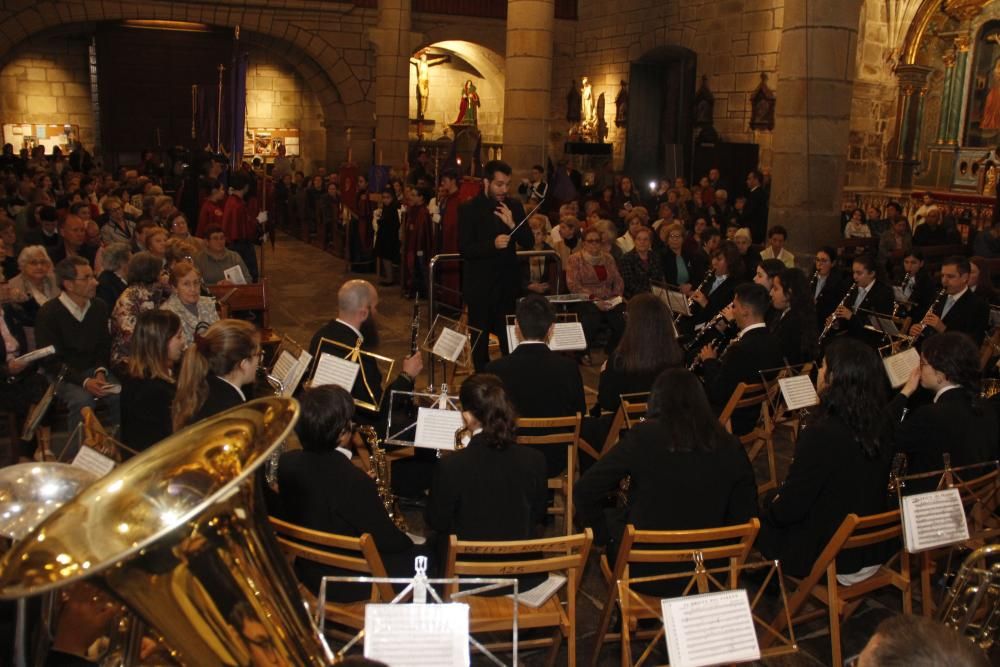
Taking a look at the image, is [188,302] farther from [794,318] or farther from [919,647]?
[919,647]

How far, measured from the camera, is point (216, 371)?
11.7 ft

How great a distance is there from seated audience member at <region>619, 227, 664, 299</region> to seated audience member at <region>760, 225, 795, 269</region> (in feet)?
4.02

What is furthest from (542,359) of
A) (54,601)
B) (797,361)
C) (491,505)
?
(54,601)

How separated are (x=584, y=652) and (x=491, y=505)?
0.77 m

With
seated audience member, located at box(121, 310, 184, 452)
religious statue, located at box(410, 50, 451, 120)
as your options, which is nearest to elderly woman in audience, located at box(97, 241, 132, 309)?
seated audience member, located at box(121, 310, 184, 452)

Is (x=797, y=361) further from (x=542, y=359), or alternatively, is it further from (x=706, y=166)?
(x=706, y=166)

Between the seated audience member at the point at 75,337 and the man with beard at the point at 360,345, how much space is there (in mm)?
1396

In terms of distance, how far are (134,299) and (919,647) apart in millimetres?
4635

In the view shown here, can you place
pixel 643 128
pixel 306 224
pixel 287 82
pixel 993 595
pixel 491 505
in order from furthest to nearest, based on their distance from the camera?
pixel 287 82
pixel 643 128
pixel 306 224
pixel 491 505
pixel 993 595

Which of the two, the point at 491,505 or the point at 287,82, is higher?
the point at 287,82

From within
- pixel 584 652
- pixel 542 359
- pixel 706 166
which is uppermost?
pixel 706 166

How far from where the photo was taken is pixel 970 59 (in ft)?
44.3

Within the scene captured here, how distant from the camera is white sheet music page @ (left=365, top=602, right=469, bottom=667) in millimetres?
2195

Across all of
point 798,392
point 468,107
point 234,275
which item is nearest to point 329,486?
point 798,392
